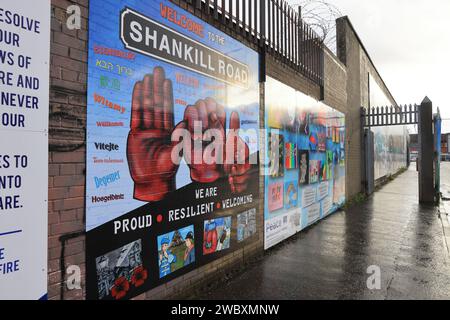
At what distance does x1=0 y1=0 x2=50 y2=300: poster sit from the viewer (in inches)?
86.4

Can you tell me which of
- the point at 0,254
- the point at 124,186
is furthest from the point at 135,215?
the point at 0,254

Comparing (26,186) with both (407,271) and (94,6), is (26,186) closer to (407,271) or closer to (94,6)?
(94,6)

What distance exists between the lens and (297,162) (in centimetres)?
702

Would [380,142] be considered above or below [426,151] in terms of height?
above

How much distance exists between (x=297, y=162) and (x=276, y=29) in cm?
272

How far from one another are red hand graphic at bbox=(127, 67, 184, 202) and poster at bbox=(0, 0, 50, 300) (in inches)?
33.8

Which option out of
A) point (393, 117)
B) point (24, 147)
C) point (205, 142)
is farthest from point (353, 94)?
point (24, 147)

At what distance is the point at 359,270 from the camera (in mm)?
4707

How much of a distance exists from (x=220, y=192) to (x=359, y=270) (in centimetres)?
232

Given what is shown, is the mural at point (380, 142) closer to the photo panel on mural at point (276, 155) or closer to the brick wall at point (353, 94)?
the brick wall at point (353, 94)

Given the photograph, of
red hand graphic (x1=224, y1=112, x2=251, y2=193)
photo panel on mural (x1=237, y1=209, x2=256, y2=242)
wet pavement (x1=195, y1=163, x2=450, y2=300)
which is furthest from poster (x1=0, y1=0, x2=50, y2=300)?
photo panel on mural (x1=237, y1=209, x2=256, y2=242)

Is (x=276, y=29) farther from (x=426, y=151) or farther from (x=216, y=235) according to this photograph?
(x=426, y=151)

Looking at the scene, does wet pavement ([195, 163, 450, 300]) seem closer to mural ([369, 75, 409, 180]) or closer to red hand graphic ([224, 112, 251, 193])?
red hand graphic ([224, 112, 251, 193])

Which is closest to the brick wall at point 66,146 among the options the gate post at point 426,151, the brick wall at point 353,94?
the brick wall at point 353,94
